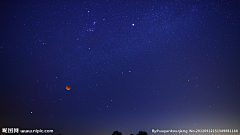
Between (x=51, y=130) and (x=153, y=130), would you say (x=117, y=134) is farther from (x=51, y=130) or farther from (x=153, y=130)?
(x=51, y=130)

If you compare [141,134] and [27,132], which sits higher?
[27,132]

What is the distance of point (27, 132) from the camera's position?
12.1 meters

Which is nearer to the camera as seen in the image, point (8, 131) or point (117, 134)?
point (8, 131)

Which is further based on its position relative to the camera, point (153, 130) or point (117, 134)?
point (117, 134)

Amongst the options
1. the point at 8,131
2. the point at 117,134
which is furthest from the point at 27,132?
the point at 117,134

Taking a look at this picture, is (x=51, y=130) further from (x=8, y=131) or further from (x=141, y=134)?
(x=141, y=134)

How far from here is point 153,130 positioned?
40.8 ft

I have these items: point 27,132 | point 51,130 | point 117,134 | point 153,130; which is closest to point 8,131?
point 27,132

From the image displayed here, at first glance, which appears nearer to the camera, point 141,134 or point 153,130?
point 153,130

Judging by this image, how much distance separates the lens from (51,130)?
12.4 metres

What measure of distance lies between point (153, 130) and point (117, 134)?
5.24 meters

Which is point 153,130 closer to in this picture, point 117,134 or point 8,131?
point 117,134

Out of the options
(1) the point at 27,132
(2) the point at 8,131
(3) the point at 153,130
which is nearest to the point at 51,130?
(1) the point at 27,132

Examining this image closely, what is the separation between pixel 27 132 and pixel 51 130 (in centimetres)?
169
